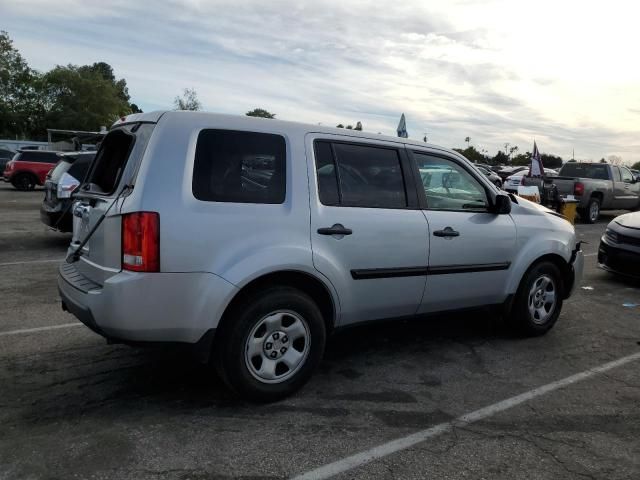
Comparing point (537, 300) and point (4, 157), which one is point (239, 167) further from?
point (4, 157)

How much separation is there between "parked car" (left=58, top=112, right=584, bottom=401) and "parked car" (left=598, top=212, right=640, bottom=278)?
382 centimetres

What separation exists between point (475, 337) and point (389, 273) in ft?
5.61

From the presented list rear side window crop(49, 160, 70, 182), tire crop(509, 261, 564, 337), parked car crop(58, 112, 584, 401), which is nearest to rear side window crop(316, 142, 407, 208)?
parked car crop(58, 112, 584, 401)

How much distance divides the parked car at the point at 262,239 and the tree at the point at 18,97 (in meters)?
64.0

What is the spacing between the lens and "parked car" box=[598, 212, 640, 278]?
7465 mm

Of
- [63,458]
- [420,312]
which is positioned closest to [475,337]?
[420,312]

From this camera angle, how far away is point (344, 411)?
3.61 meters

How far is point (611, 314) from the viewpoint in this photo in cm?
633

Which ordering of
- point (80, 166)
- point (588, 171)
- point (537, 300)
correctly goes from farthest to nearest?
point (588, 171) < point (80, 166) < point (537, 300)

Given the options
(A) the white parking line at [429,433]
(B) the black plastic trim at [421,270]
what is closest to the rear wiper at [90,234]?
(B) the black plastic trim at [421,270]

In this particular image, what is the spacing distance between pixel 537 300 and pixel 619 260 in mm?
3147

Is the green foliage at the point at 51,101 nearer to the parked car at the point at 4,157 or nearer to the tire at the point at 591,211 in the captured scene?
the parked car at the point at 4,157

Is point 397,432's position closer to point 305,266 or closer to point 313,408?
point 313,408

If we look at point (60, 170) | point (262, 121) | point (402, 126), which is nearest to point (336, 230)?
point (262, 121)
